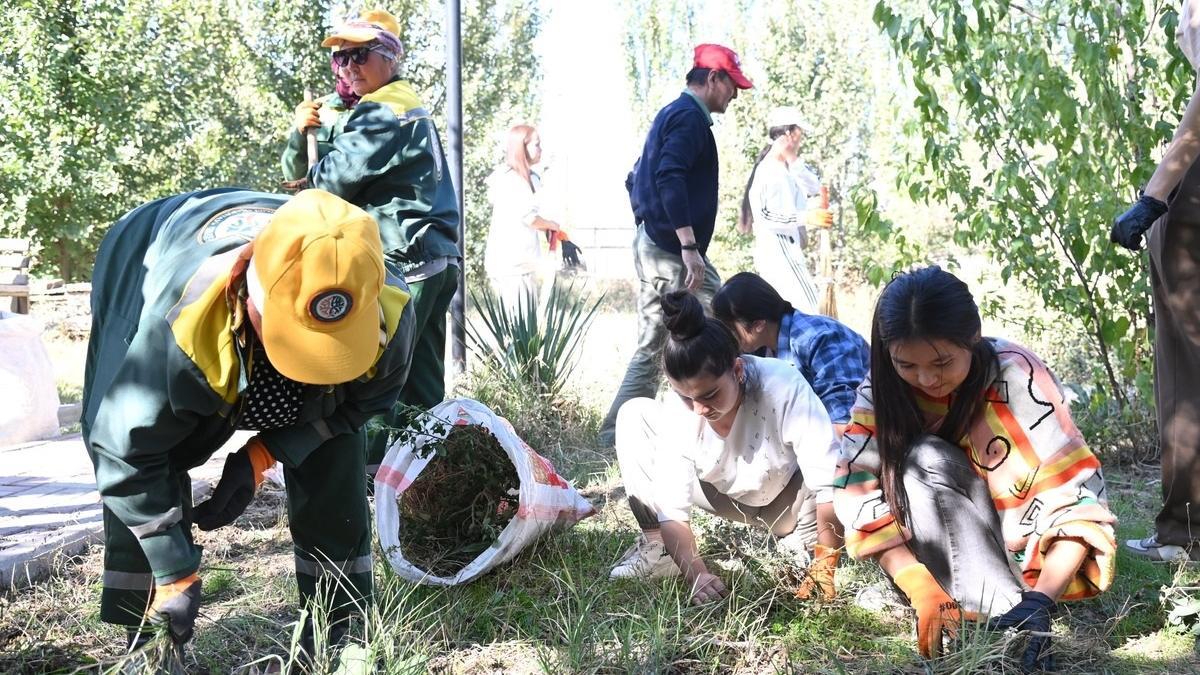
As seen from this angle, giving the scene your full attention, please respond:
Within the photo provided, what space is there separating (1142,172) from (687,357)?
2.37 m

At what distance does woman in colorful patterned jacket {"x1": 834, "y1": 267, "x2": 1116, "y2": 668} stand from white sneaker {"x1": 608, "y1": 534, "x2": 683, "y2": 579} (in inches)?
24.0

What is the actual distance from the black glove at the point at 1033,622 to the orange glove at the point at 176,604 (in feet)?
5.31

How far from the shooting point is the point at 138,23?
449 inches

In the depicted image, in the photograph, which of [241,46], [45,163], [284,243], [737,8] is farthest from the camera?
[737,8]

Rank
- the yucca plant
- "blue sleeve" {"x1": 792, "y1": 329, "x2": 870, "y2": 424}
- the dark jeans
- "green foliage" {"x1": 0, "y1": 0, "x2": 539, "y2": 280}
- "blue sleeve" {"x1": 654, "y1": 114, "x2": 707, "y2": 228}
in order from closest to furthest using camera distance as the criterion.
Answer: the dark jeans
"blue sleeve" {"x1": 792, "y1": 329, "x2": 870, "y2": 424}
"blue sleeve" {"x1": 654, "y1": 114, "x2": 707, "y2": 228}
the yucca plant
"green foliage" {"x1": 0, "y1": 0, "x2": 539, "y2": 280}

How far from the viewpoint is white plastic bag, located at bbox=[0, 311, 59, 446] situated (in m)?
5.82

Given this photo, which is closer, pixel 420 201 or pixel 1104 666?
pixel 1104 666

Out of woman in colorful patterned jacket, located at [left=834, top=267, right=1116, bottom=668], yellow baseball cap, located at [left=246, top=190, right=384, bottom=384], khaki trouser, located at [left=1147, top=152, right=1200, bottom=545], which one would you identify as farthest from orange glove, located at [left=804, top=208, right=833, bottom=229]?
yellow baseball cap, located at [left=246, top=190, right=384, bottom=384]

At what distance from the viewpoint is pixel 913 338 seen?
2.42 metres

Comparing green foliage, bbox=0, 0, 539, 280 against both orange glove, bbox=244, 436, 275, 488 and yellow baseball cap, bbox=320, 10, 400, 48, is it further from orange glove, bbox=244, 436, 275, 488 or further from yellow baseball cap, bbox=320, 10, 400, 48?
orange glove, bbox=244, 436, 275, 488

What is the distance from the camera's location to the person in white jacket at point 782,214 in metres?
6.41

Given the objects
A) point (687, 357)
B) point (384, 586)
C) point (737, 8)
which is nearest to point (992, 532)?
point (687, 357)

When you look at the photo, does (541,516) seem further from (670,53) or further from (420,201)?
(670,53)

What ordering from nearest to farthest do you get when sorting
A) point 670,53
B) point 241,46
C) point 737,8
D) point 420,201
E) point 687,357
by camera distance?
1. point 687,357
2. point 420,201
3. point 241,46
4. point 737,8
5. point 670,53
